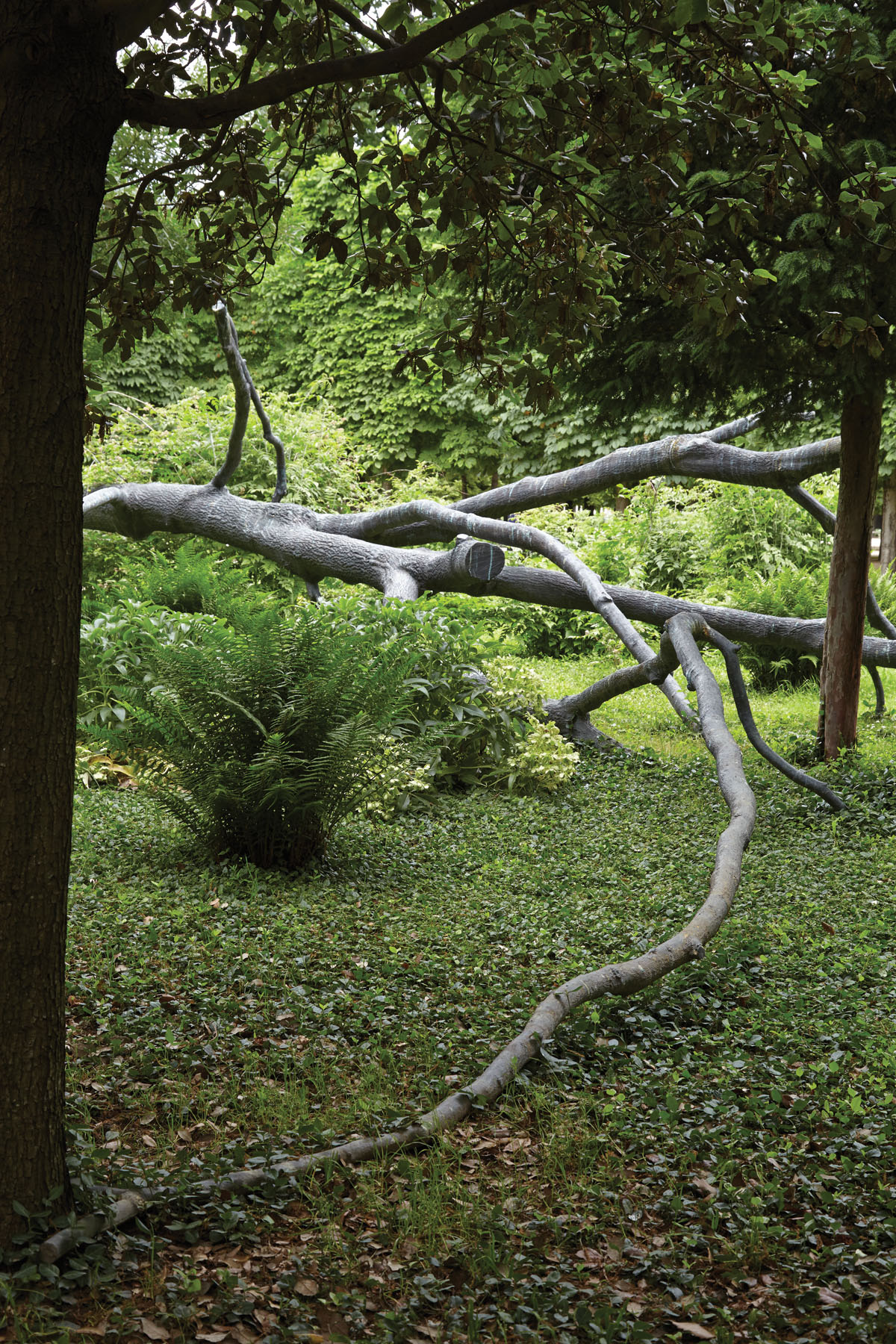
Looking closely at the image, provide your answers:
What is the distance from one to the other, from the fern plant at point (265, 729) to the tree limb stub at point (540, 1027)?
5.92 feet

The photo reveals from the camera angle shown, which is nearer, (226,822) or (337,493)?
(226,822)

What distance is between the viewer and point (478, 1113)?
291 centimetres

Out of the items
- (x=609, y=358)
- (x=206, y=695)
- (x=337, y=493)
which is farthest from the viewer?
(x=337, y=493)

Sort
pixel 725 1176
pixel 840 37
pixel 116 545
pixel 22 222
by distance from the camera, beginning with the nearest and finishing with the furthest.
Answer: pixel 22 222
pixel 725 1176
pixel 840 37
pixel 116 545

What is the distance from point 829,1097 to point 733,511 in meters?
13.1

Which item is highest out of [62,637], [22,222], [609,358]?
[609,358]

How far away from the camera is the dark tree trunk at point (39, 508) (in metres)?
2.03

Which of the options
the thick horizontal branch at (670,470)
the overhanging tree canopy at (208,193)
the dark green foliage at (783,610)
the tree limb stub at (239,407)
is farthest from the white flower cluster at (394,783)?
the dark green foliage at (783,610)

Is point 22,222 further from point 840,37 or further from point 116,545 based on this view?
point 116,545

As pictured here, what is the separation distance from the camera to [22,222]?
6.67 feet

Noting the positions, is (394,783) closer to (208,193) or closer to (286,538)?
(208,193)

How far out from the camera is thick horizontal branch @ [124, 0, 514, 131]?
2.17m

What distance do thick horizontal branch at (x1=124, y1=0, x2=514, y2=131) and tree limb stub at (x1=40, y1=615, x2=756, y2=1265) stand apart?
233cm

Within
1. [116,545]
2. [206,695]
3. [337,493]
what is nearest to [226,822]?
[206,695]
